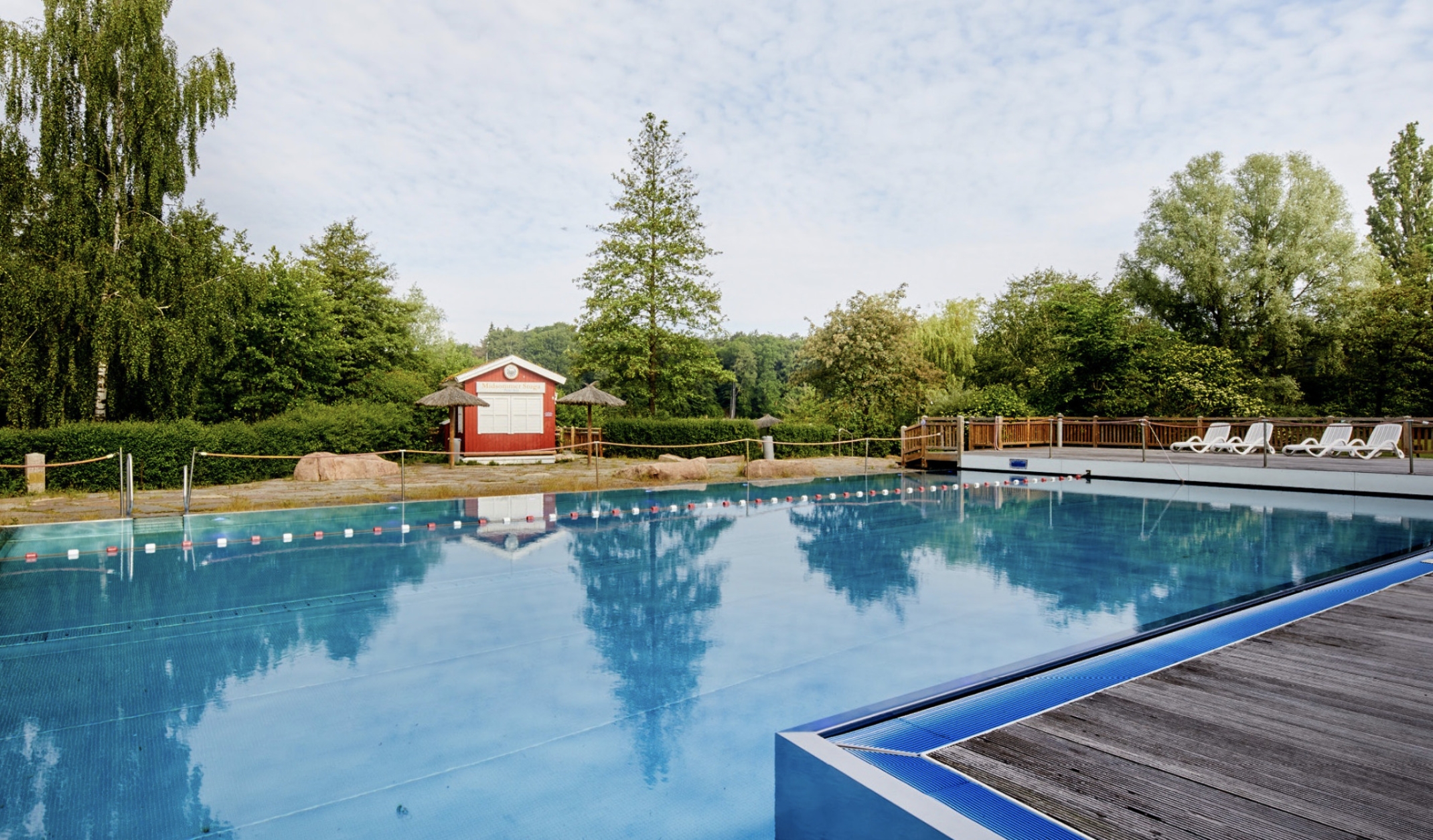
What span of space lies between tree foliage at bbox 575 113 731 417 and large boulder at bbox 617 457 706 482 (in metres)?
8.33

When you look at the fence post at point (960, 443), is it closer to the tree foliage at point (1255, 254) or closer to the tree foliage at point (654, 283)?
the tree foliage at point (654, 283)

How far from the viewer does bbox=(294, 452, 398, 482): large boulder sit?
17016mm

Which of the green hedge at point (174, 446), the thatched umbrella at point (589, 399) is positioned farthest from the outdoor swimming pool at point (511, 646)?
the thatched umbrella at point (589, 399)

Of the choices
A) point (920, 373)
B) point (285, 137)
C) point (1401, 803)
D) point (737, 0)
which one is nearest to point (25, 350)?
point (285, 137)

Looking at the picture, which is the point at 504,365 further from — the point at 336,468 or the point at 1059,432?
the point at 1059,432

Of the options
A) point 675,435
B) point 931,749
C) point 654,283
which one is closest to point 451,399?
point 675,435

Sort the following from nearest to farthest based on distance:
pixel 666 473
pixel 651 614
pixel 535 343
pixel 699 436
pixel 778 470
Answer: pixel 651 614
pixel 666 473
pixel 778 470
pixel 699 436
pixel 535 343

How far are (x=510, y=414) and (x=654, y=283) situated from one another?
8.06 m

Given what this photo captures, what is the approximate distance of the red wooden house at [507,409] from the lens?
22.5m

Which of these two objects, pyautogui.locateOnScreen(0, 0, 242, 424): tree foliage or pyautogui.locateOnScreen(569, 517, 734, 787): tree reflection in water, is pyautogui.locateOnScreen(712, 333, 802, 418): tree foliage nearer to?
pyautogui.locateOnScreen(0, 0, 242, 424): tree foliage

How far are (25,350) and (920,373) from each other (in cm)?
2595

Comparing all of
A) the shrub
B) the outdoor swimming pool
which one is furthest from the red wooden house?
the outdoor swimming pool

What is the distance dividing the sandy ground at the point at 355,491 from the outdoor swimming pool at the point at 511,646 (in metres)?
1.41

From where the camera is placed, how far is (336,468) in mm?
17391
